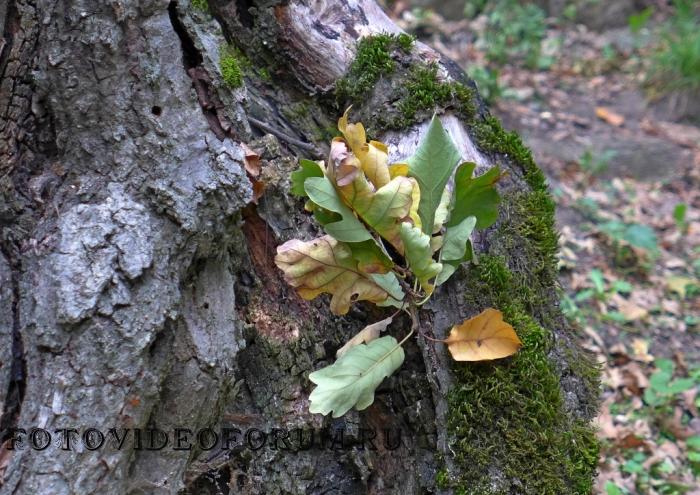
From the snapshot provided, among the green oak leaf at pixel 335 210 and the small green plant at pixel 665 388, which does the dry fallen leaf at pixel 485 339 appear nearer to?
the green oak leaf at pixel 335 210

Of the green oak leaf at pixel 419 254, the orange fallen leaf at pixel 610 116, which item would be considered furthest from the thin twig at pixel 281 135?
the orange fallen leaf at pixel 610 116

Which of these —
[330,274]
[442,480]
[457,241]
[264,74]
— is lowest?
[442,480]

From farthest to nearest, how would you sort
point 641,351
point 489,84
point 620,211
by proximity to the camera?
point 489,84
point 620,211
point 641,351

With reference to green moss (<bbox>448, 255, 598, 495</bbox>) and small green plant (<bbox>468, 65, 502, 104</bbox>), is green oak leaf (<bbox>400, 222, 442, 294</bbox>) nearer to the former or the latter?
green moss (<bbox>448, 255, 598, 495</bbox>)

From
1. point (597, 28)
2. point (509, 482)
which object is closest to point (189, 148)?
point (509, 482)

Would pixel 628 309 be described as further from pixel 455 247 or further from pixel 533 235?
pixel 455 247

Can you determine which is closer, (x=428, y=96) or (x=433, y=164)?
(x=433, y=164)

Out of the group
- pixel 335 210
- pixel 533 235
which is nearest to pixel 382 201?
pixel 335 210
